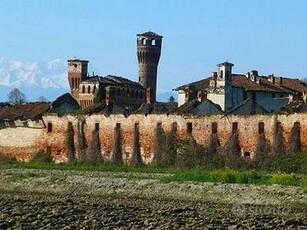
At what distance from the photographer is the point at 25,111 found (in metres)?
63.5

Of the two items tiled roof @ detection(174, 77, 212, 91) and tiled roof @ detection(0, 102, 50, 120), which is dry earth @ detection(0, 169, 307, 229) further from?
tiled roof @ detection(174, 77, 212, 91)

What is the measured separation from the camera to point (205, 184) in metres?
40.3

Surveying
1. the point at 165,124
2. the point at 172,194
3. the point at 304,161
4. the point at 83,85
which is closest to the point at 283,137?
the point at 304,161

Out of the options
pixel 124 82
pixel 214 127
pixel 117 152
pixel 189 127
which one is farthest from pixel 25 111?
pixel 124 82

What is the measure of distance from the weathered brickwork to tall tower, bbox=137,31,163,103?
195ft

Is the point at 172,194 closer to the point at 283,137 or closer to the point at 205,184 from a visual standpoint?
the point at 205,184

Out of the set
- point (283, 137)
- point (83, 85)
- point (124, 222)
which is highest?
point (83, 85)

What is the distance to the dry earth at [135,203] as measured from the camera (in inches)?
1064

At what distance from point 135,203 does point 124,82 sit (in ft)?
212

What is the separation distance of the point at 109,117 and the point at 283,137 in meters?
13.4

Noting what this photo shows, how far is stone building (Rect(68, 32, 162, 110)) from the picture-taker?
91750 mm

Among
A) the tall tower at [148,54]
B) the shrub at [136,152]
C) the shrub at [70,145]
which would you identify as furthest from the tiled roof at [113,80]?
the shrub at [136,152]

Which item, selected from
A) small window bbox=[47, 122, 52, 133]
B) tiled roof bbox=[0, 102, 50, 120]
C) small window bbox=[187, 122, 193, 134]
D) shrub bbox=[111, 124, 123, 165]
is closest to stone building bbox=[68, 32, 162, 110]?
tiled roof bbox=[0, 102, 50, 120]

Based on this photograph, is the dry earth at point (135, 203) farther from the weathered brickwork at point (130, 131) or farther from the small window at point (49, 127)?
the small window at point (49, 127)
